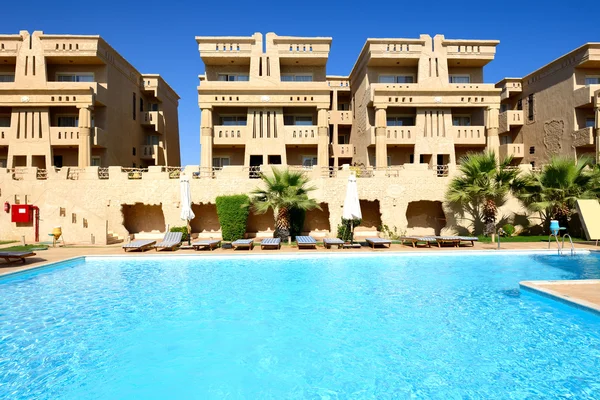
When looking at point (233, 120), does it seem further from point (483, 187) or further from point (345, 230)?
point (483, 187)

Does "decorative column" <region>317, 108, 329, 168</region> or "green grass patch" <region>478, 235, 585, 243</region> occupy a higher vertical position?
Answer: "decorative column" <region>317, 108, 329, 168</region>

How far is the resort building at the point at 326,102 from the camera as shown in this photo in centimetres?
2630

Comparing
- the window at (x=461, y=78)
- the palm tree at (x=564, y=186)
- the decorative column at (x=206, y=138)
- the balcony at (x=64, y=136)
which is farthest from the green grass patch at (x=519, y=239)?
the balcony at (x=64, y=136)

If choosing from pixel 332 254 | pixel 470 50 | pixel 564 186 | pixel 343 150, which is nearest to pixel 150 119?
pixel 343 150

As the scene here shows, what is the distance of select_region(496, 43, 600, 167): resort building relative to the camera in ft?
80.7

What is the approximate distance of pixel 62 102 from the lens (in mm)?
25312

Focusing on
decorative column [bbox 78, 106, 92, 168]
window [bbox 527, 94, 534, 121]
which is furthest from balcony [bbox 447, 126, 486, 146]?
decorative column [bbox 78, 106, 92, 168]

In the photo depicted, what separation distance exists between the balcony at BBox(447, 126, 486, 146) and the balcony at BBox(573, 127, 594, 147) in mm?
6038

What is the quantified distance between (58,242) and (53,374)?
1543cm

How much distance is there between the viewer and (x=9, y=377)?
5.34 metres

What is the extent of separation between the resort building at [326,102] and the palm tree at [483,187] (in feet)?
23.1

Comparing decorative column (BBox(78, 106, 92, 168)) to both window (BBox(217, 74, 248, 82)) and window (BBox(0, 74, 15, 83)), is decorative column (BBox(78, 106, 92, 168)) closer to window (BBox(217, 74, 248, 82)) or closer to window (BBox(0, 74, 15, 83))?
window (BBox(0, 74, 15, 83))

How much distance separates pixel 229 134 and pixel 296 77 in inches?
297

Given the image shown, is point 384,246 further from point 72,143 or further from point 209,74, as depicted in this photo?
point 72,143
